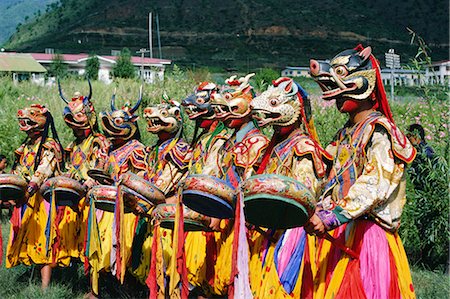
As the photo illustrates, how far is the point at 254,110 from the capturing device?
4.50 meters

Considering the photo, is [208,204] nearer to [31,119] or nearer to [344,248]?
[344,248]

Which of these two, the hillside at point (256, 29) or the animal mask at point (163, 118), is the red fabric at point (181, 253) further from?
the hillside at point (256, 29)

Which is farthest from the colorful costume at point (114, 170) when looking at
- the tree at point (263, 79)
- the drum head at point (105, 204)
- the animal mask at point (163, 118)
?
the tree at point (263, 79)

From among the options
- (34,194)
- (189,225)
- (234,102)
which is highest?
(234,102)

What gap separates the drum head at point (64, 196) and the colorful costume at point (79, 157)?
28 cm

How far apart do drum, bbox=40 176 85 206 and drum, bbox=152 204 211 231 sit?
1.34 meters

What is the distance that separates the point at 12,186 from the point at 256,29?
65909mm

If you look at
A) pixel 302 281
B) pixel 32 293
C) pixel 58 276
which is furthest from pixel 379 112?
pixel 58 276

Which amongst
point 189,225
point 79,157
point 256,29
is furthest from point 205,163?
point 256,29

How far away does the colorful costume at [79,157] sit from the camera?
6.98 meters

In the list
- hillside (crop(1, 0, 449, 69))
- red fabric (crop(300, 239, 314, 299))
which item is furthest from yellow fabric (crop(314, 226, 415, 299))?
hillside (crop(1, 0, 449, 69))

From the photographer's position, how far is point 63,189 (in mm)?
6461

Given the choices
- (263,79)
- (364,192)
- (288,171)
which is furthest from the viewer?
(263,79)

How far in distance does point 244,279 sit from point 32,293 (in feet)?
11.6
